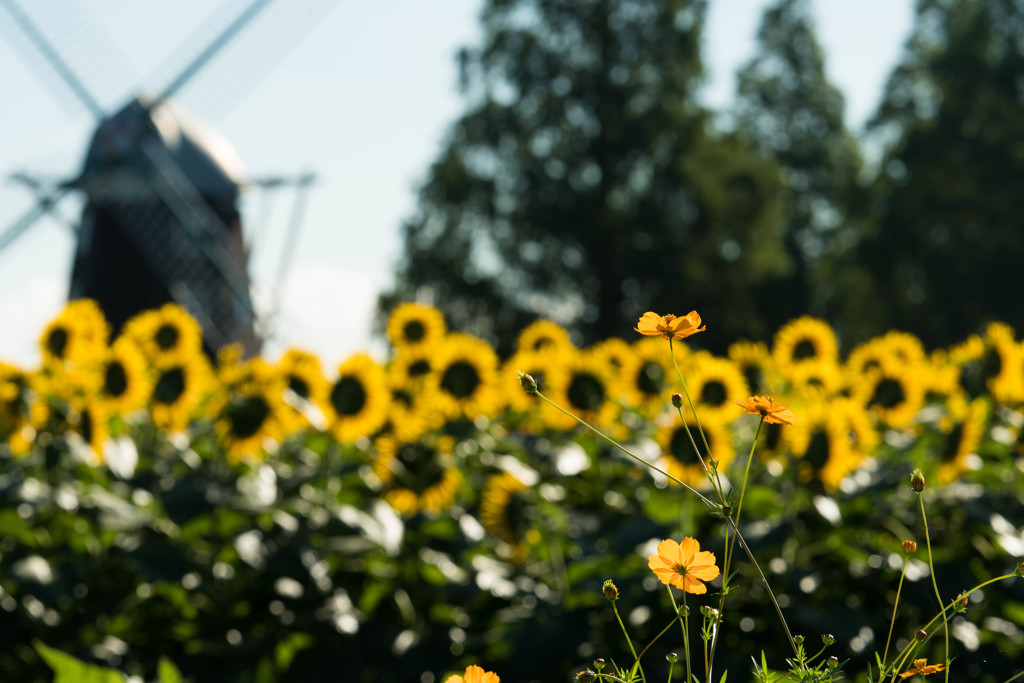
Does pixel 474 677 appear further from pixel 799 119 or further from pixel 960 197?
pixel 799 119

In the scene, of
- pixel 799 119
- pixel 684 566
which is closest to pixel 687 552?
pixel 684 566

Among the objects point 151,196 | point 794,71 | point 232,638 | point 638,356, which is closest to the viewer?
point 232,638

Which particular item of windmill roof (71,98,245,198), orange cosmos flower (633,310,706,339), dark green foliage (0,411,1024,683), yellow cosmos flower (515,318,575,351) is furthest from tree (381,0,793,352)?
orange cosmos flower (633,310,706,339)

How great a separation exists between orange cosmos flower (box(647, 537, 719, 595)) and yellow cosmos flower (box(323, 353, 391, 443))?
2.69 meters

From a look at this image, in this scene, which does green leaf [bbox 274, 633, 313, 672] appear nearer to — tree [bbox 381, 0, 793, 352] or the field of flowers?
the field of flowers

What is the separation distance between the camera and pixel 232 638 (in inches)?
117

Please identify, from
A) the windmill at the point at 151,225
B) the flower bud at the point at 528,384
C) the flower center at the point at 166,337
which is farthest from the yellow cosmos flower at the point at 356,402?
the windmill at the point at 151,225

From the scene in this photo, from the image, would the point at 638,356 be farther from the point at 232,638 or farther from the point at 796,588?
the point at 232,638

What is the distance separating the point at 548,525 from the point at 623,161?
2110 cm

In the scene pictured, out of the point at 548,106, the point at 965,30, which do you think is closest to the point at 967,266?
the point at 965,30

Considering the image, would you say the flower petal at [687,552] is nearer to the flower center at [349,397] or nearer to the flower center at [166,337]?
the flower center at [349,397]

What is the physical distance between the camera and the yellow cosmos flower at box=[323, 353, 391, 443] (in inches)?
135

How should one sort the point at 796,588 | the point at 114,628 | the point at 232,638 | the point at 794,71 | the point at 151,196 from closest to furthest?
the point at 796,588
the point at 232,638
the point at 114,628
the point at 151,196
the point at 794,71

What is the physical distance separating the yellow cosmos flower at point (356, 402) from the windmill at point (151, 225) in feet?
47.6
